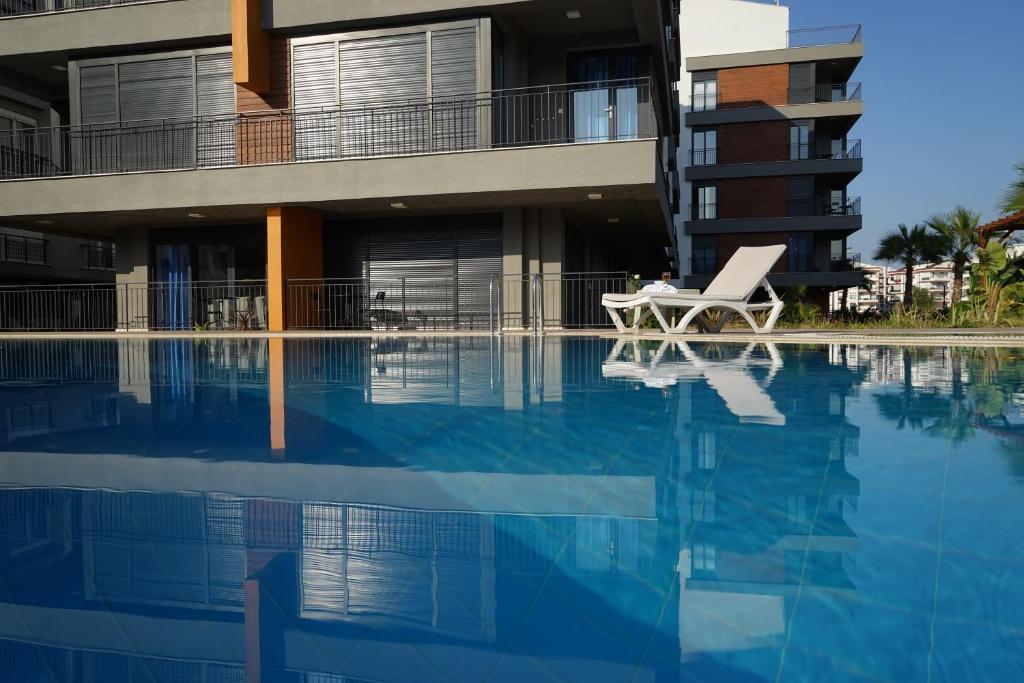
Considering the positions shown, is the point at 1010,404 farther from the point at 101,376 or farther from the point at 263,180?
the point at 263,180

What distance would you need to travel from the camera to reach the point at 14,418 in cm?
502

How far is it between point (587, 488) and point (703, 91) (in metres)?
39.9

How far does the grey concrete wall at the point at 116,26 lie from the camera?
16672 mm

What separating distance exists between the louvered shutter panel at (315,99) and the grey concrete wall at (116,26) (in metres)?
1.64

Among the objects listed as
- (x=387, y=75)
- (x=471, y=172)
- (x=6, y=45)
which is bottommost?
(x=471, y=172)

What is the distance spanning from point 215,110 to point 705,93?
2819 cm

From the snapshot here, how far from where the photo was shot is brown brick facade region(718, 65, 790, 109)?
37.8 metres

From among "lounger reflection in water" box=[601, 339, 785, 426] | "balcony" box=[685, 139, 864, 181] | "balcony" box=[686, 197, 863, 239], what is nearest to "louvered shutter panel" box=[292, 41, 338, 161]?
"lounger reflection in water" box=[601, 339, 785, 426]

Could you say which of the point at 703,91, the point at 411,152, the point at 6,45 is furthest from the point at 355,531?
the point at 703,91

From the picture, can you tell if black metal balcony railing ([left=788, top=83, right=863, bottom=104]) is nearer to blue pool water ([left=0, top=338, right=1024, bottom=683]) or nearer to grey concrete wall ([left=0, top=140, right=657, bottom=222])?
grey concrete wall ([left=0, top=140, right=657, bottom=222])

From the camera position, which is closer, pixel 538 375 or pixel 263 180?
pixel 538 375

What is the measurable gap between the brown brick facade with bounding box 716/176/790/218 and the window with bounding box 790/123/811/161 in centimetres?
121

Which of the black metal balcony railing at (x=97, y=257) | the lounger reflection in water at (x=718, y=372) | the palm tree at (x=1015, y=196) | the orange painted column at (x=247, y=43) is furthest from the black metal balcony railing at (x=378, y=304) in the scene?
the palm tree at (x=1015, y=196)

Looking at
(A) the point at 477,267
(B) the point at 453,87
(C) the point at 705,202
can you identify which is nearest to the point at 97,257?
(A) the point at 477,267
